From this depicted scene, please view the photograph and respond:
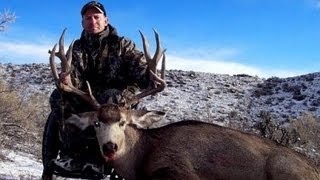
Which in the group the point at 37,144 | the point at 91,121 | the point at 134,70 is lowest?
the point at 37,144

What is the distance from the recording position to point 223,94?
89.4 ft

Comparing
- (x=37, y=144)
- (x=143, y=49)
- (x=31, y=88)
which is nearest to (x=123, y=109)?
(x=143, y=49)

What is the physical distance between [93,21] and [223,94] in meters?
19.4

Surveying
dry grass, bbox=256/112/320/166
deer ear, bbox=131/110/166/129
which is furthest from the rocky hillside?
deer ear, bbox=131/110/166/129

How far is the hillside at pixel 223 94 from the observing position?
2264cm

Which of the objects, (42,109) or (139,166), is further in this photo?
(42,109)

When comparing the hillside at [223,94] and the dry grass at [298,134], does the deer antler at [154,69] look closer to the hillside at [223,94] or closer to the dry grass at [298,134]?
the dry grass at [298,134]

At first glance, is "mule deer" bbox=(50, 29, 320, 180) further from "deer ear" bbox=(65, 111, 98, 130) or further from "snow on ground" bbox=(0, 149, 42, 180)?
"snow on ground" bbox=(0, 149, 42, 180)

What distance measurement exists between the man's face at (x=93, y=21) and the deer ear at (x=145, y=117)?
1369 millimetres

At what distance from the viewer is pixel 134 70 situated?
26.8 feet

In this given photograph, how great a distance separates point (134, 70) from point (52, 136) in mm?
1358

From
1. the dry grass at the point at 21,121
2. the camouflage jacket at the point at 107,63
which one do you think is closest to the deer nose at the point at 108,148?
the camouflage jacket at the point at 107,63

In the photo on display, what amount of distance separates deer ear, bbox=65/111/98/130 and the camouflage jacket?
0.66 metres

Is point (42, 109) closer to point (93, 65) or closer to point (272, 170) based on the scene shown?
point (93, 65)
